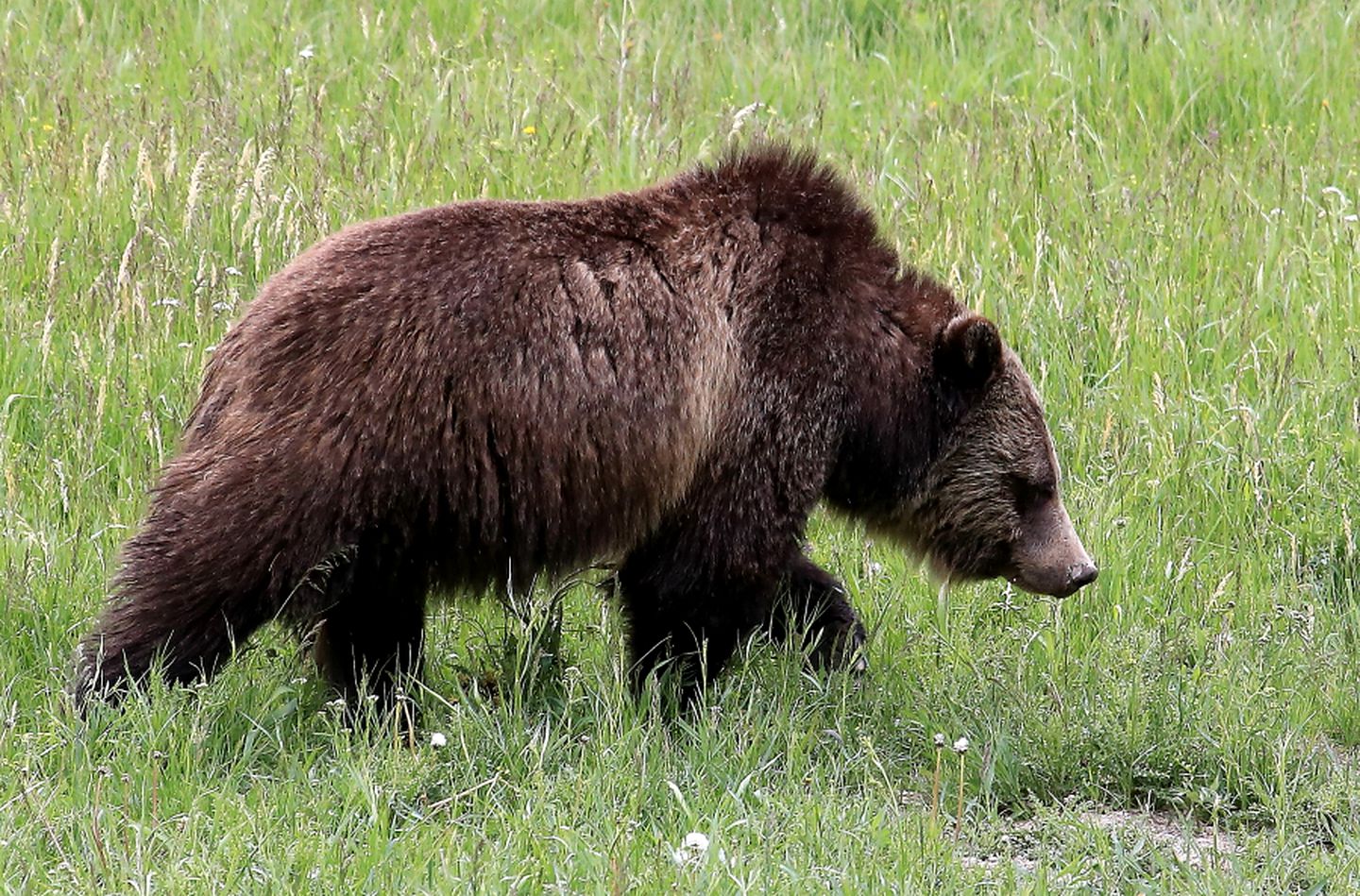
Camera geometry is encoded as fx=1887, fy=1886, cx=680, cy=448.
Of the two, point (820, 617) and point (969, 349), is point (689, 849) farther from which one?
point (969, 349)

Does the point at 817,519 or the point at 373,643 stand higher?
the point at 373,643

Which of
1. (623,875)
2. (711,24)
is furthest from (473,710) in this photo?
(711,24)

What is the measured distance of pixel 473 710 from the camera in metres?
5.04

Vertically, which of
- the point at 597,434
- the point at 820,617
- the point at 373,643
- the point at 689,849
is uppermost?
the point at 597,434

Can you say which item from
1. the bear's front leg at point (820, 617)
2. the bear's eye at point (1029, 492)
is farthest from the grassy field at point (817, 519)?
the bear's eye at point (1029, 492)

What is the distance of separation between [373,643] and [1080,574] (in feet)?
7.05

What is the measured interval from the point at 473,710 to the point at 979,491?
5.96 ft

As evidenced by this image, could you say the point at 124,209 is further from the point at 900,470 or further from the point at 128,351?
the point at 900,470

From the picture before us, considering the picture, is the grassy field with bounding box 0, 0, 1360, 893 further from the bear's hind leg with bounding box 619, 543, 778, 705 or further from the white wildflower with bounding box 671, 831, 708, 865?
the bear's hind leg with bounding box 619, 543, 778, 705

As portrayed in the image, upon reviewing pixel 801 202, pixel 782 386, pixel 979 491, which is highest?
pixel 801 202

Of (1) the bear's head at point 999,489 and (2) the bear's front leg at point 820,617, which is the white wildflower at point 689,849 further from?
(1) the bear's head at point 999,489

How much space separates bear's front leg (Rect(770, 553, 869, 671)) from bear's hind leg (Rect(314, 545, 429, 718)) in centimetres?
110

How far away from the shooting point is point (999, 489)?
591 cm

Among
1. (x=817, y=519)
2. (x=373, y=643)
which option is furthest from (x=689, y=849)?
(x=817, y=519)
